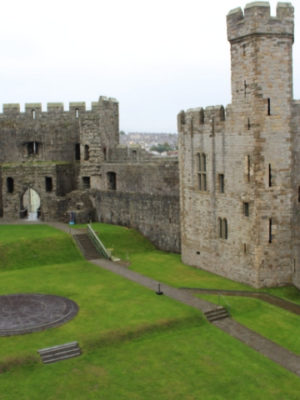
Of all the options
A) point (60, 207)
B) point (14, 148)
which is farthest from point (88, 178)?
point (14, 148)

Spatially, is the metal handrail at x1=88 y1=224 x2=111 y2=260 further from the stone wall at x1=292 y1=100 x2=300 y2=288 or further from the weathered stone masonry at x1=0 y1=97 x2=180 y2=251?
the stone wall at x1=292 y1=100 x2=300 y2=288

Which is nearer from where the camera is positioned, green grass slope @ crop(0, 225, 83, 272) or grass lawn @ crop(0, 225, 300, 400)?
grass lawn @ crop(0, 225, 300, 400)

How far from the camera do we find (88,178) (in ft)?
150

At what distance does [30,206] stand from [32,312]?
32.9 meters

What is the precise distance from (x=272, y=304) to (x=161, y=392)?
9.64 metres

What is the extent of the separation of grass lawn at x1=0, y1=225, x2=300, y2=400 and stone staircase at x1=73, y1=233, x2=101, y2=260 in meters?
6.87

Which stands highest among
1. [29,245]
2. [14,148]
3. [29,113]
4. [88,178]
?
[29,113]

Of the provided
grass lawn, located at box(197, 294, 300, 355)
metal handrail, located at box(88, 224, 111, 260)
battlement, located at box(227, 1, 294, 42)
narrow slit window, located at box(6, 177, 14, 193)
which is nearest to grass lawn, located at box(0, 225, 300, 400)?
grass lawn, located at box(197, 294, 300, 355)

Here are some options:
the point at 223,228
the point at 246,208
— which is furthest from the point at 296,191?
the point at 223,228

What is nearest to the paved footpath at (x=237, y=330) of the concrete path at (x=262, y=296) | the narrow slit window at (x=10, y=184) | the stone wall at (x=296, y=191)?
the concrete path at (x=262, y=296)

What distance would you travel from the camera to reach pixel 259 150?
2612cm

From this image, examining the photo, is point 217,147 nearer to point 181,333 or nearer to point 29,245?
point 181,333

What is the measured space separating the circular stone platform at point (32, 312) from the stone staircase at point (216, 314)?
19.3 feet

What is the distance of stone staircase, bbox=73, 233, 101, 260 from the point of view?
3357 centimetres
